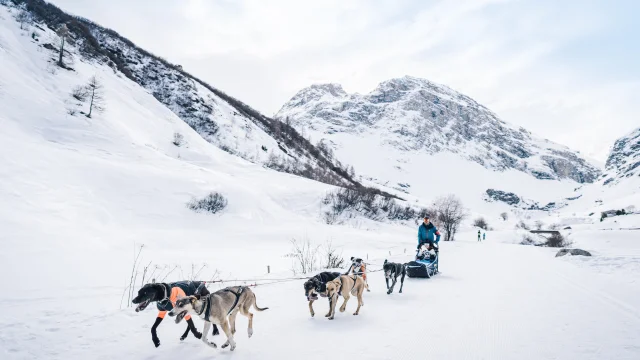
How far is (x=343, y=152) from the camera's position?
187500mm

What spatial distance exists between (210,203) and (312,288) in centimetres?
2103

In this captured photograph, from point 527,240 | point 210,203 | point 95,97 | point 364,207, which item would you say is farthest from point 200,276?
point 527,240

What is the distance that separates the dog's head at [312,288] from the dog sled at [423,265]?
5914mm

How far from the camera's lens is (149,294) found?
4.57 m

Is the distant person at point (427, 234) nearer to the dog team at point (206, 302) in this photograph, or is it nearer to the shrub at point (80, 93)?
the dog team at point (206, 302)

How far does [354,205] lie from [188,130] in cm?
2880

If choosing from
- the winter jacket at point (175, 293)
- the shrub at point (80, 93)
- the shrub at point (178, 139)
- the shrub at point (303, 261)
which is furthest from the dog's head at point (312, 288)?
the shrub at point (80, 93)

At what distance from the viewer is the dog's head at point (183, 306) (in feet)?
13.8

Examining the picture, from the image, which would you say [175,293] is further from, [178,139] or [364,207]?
[178,139]

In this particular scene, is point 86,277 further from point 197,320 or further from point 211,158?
point 211,158

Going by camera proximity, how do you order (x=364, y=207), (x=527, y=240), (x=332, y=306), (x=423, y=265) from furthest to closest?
(x=527, y=240)
(x=364, y=207)
(x=423, y=265)
(x=332, y=306)

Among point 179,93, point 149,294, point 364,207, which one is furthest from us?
point 179,93

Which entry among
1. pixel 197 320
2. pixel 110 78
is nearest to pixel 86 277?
pixel 197 320

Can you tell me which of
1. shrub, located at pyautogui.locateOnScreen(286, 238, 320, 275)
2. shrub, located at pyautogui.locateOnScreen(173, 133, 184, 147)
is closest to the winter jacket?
shrub, located at pyautogui.locateOnScreen(286, 238, 320, 275)
